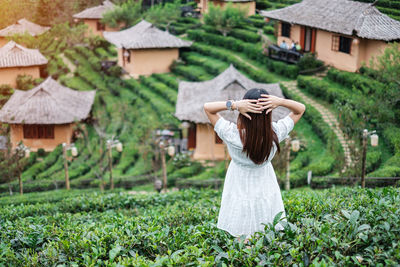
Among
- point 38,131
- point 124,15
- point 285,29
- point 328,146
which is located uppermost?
point 124,15

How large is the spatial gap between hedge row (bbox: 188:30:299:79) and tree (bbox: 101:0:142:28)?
7.59 m

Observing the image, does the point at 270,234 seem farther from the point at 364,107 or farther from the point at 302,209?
the point at 364,107

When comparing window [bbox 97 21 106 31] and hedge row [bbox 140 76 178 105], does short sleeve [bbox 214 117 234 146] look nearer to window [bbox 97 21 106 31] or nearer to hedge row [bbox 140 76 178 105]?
hedge row [bbox 140 76 178 105]

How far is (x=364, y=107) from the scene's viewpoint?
15.1 meters

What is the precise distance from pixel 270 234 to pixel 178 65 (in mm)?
28558

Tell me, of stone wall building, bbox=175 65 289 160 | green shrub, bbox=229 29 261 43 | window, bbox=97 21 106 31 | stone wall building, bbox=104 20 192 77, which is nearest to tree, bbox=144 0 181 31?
window, bbox=97 21 106 31

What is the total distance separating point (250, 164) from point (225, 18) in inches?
1193

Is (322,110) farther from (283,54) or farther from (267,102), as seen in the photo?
(267,102)

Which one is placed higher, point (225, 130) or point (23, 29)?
point (23, 29)

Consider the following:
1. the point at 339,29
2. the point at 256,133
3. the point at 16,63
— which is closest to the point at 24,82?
the point at 16,63

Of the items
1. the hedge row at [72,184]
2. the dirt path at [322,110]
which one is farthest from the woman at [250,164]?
the hedge row at [72,184]

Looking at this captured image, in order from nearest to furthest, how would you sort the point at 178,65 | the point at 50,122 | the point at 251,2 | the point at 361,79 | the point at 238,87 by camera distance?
the point at 361,79, the point at 238,87, the point at 50,122, the point at 178,65, the point at 251,2

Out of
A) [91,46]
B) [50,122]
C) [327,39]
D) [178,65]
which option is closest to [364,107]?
[327,39]

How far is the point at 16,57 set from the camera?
90.4ft
